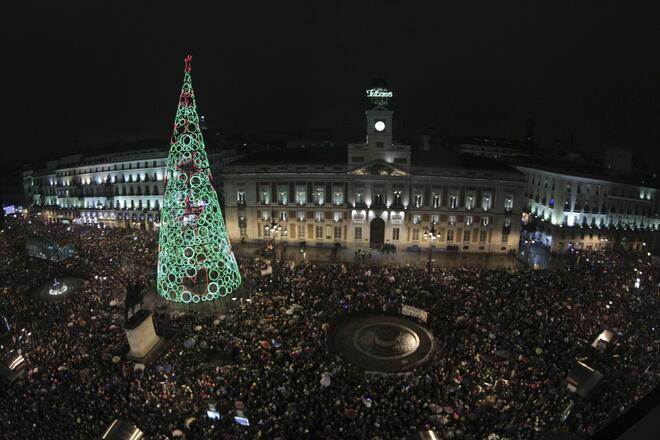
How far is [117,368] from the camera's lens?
19578mm

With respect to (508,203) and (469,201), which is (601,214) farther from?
(469,201)

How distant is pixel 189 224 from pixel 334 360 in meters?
13.8

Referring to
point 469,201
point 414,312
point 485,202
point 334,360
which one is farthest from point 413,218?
point 334,360

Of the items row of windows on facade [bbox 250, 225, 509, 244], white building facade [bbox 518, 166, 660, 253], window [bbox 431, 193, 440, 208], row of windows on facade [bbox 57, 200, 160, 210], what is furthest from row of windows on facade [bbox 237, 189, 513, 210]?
row of windows on facade [bbox 57, 200, 160, 210]

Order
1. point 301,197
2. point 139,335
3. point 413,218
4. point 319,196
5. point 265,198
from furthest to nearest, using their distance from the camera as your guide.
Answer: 1. point 265,198
2. point 301,197
3. point 319,196
4. point 413,218
5. point 139,335

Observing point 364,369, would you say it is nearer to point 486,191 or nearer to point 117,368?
point 117,368

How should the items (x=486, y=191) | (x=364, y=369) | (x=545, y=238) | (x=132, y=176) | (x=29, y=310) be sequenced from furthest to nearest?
(x=132, y=176) < (x=545, y=238) < (x=486, y=191) < (x=29, y=310) < (x=364, y=369)

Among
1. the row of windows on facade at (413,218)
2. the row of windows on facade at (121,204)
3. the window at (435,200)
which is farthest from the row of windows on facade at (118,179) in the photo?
the window at (435,200)

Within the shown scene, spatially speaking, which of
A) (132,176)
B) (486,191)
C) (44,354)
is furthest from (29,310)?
(486,191)

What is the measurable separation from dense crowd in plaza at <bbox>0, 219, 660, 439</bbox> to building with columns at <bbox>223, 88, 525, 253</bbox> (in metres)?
14.4

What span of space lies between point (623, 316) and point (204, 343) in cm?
2415

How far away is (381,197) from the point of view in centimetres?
4566

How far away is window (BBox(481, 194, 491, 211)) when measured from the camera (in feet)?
146

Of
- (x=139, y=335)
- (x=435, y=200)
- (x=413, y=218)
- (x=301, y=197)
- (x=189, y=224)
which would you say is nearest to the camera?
(x=139, y=335)
